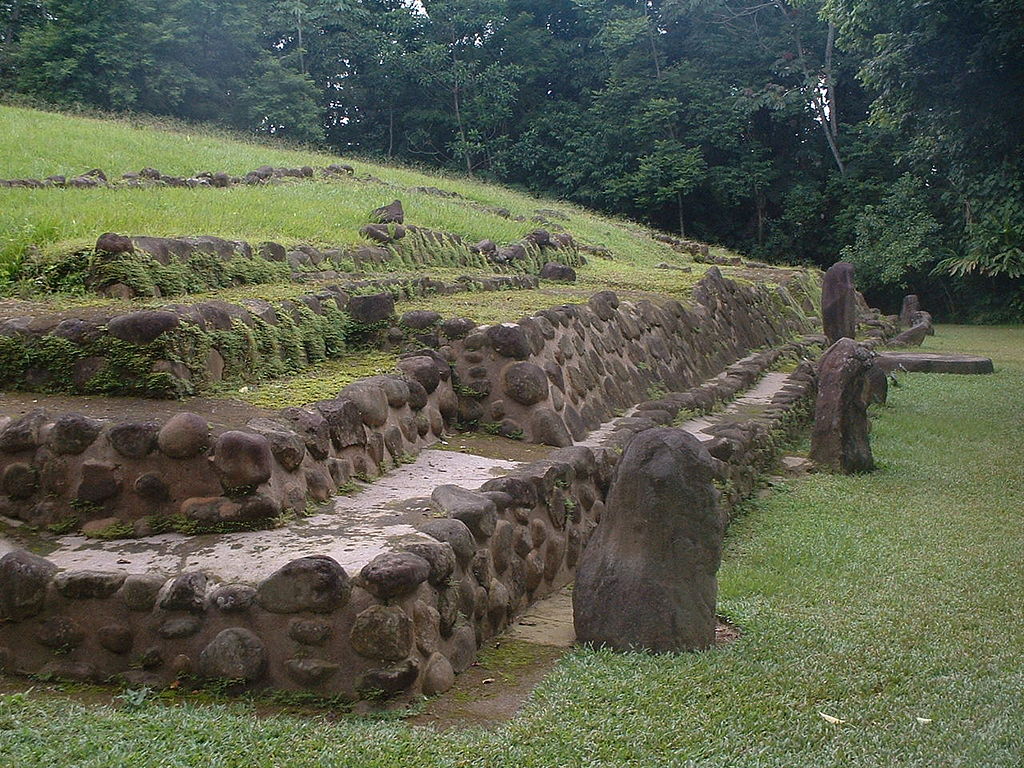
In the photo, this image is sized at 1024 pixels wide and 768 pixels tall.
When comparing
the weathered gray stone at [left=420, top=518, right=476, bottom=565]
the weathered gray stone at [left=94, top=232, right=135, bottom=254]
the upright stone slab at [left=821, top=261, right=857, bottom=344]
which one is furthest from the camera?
the upright stone slab at [left=821, top=261, right=857, bottom=344]

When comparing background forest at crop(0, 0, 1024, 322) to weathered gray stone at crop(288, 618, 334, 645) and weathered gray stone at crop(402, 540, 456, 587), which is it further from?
weathered gray stone at crop(288, 618, 334, 645)

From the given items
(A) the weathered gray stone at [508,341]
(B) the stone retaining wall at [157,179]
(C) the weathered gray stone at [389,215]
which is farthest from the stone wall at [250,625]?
(C) the weathered gray stone at [389,215]

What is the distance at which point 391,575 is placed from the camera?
422 centimetres

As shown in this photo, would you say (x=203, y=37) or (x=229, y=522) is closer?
(x=229, y=522)

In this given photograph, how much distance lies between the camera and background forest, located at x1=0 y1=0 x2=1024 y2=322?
28.7 metres

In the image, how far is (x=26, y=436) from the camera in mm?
4988

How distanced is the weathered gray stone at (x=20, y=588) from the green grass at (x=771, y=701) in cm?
39

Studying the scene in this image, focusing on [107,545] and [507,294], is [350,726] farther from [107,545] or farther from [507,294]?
[507,294]

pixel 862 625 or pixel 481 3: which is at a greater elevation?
pixel 481 3

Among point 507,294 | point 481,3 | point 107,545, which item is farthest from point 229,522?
point 481,3

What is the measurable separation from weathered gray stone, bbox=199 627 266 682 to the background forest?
2455 cm

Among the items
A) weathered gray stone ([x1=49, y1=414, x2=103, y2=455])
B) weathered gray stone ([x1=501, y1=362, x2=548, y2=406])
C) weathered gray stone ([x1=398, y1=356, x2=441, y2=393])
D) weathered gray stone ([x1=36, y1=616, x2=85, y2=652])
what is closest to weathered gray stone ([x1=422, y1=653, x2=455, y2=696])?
weathered gray stone ([x1=36, y1=616, x2=85, y2=652])

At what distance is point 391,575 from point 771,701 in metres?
1.63

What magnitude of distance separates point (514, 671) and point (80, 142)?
12.4 m
